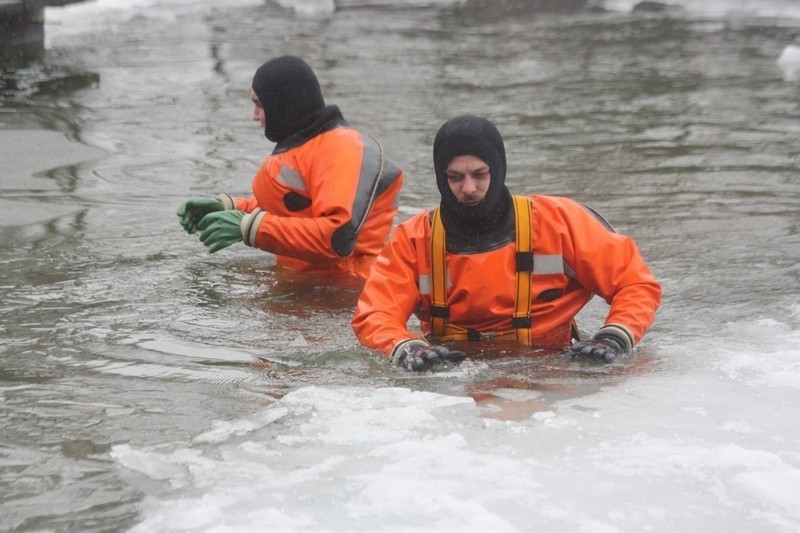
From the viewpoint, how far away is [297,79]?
6984mm

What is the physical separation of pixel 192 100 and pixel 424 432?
32.6 feet

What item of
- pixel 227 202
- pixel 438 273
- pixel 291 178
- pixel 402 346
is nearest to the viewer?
pixel 402 346

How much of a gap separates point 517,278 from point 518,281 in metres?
0.01

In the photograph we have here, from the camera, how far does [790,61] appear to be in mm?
15828

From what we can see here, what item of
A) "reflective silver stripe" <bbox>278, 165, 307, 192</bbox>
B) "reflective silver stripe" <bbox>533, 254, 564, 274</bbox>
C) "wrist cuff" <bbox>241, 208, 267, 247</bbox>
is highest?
"reflective silver stripe" <bbox>278, 165, 307, 192</bbox>

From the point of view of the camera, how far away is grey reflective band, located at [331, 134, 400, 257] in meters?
6.62

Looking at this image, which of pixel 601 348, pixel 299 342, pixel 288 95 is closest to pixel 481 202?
pixel 601 348

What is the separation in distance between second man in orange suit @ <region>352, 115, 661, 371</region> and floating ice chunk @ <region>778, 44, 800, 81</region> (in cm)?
1062

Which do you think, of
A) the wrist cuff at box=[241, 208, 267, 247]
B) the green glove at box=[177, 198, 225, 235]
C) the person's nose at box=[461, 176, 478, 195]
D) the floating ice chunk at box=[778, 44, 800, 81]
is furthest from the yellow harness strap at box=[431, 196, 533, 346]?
the floating ice chunk at box=[778, 44, 800, 81]

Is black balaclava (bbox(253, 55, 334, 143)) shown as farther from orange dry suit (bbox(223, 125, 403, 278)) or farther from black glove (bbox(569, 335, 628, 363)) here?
black glove (bbox(569, 335, 628, 363))

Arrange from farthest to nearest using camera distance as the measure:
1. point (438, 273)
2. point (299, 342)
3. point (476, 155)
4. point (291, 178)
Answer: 1. point (291, 178)
2. point (299, 342)
3. point (438, 273)
4. point (476, 155)

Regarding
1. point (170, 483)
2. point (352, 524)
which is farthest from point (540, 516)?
point (170, 483)

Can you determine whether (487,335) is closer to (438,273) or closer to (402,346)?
(438,273)

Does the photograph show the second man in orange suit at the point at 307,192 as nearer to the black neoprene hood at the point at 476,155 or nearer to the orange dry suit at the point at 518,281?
the orange dry suit at the point at 518,281
